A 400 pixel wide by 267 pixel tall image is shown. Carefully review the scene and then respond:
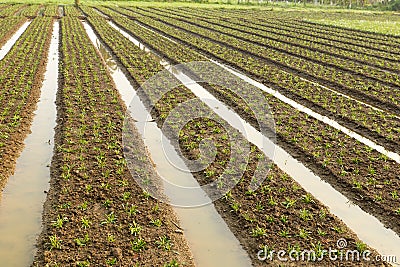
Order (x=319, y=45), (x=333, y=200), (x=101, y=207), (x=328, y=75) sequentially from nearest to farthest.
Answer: (x=101, y=207) < (x=333, y=200) < (x=328, y=75) < (x=319, y=45)

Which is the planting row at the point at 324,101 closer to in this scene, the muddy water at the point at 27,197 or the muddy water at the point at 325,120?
the muddy water at the point at 325,120

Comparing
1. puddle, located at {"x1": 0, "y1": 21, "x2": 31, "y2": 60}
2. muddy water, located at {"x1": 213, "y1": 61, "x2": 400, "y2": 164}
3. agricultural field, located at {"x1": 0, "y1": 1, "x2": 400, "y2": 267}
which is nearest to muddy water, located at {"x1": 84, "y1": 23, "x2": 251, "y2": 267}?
agricultural field, located at {"x1": 0, "y1": 1, "x2": 400, "y2": 267}

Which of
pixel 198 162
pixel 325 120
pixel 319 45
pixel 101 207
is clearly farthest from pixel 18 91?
pixel 319 45

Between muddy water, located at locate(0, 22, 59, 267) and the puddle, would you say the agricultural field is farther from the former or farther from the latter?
the puddle

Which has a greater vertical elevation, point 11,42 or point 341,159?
point 11,42

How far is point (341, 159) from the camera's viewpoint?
9.46 m

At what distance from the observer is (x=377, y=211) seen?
7.66 m

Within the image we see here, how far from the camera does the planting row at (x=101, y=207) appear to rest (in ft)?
20.3

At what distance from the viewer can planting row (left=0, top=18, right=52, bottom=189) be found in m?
9.54

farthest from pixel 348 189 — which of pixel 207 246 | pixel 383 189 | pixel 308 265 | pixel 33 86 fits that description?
pixel 33 86

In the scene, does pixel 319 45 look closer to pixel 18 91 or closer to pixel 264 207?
pixel 18 91

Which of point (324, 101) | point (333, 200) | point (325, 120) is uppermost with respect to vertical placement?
point (324, 101)

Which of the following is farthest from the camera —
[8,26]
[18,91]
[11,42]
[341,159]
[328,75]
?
[8,26]

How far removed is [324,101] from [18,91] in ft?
35.4
